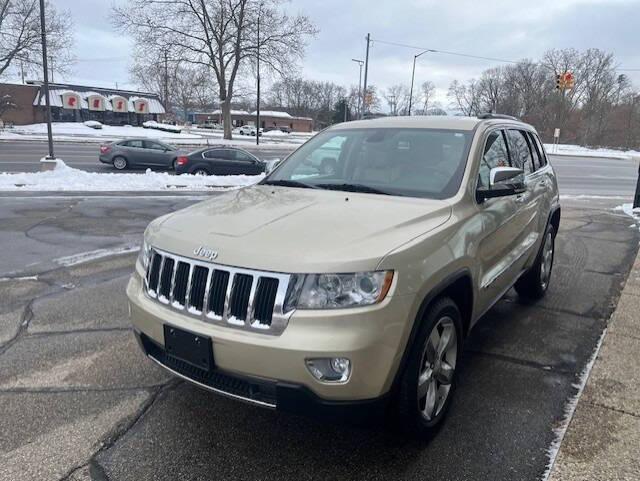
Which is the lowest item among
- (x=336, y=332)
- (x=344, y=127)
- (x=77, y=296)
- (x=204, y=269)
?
(x=77, y=296)

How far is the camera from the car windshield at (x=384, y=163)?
3562 mm

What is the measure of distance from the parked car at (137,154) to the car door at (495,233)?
20.4 metres

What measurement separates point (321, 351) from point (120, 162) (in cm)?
2188

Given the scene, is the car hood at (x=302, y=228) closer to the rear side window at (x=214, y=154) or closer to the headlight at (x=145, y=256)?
the headlight at (x=145, y=256)

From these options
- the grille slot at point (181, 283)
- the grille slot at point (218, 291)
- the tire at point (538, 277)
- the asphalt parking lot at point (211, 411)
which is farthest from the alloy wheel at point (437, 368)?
the tire at point (538, 277)

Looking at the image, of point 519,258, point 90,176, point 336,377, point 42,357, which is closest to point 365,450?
point 336,377

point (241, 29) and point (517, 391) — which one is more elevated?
point (241, 29)

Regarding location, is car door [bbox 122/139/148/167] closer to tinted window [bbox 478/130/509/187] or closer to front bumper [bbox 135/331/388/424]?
tinted window [bbox 478/130/509/187]

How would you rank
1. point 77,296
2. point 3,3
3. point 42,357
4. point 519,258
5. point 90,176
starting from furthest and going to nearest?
point 3,3, point 90,176, point 77,296, point 519,258, point 42,357

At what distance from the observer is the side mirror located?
11.3ft

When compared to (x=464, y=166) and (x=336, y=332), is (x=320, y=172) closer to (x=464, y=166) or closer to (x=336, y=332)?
(x=464, y=166)

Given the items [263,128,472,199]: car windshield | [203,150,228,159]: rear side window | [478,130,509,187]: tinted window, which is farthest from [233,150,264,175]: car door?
[478,130,509,187]: tinted window

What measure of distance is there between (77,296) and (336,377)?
396 centimetres

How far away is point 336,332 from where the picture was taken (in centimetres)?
234
